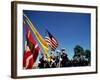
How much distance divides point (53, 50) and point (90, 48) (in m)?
0.36

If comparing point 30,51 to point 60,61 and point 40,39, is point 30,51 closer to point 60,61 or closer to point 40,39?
point 40,39

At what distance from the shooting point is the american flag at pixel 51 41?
2129 mm

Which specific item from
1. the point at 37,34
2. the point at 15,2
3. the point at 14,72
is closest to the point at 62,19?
the point at 37,34

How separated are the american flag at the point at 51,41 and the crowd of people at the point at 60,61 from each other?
0.19 ft

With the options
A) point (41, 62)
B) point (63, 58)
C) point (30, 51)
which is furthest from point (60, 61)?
point (30, 51)

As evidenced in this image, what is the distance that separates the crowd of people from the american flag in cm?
6

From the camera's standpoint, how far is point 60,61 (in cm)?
218

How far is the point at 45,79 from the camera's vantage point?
7.00ft

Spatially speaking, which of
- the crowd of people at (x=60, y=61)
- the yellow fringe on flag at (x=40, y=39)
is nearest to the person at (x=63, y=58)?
the crowd of people at (x=60, y=61)

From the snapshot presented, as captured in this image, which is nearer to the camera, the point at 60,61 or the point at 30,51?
the point at 30,51

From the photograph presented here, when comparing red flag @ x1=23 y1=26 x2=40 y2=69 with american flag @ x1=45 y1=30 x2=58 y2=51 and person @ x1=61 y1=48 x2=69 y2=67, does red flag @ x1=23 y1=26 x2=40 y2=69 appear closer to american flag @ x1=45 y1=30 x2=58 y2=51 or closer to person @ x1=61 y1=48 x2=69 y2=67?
american flag @ x1=45 y1=30 x2=58 y2=51

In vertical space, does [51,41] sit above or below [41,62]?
above

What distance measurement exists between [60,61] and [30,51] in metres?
0.28

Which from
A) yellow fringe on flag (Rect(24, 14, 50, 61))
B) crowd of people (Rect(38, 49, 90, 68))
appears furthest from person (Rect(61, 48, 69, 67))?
yellow fringe on flag (Rect(24, 14, 50, 61))
